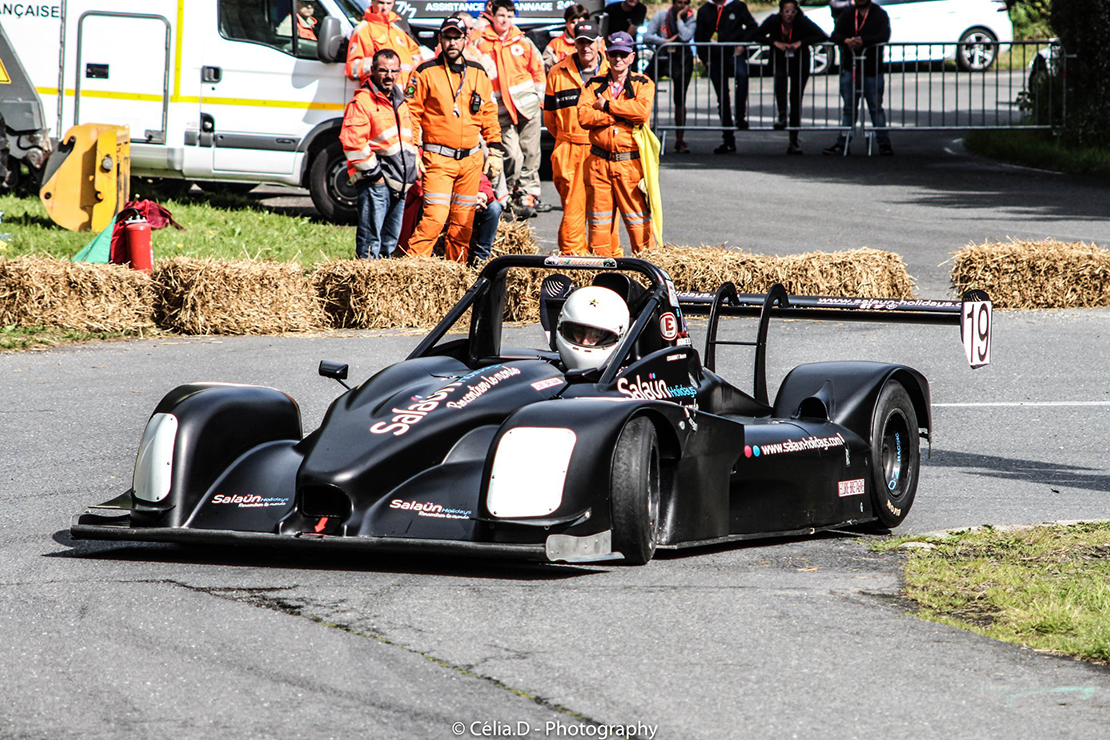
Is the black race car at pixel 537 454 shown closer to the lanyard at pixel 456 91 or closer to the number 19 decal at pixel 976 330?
the number 19 decal at pixel 976 330

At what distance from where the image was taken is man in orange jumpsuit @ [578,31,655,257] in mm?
13281

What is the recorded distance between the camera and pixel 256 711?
4.21 m

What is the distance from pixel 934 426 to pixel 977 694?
5.26m

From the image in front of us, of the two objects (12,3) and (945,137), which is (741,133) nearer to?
(945,137)

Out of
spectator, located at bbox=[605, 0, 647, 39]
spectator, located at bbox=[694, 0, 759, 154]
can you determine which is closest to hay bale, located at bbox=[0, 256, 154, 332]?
spectator, located at bbox=[605, 0, 647, 39]

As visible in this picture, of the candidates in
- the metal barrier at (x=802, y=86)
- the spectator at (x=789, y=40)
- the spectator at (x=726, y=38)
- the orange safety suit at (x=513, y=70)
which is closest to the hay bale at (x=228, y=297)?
the orange safety suit at (x=513, y=70)

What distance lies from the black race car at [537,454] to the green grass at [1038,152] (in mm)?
15655

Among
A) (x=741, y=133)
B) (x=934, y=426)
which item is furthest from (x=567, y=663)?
(x=741, y=133)

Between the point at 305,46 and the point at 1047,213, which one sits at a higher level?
the point at 305,46

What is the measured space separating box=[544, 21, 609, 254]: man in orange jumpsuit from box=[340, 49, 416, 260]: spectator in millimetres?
1346

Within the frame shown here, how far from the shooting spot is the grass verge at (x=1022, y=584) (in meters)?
5.03

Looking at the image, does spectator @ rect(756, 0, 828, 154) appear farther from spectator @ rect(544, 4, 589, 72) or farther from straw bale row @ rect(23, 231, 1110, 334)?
straw bale row @ rect(23, 231, 1110, 334)

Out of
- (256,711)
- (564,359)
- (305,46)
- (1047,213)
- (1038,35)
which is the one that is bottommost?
(256,711)

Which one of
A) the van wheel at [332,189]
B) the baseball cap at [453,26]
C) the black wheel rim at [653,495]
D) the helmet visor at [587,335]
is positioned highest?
the baseball cap at [453,26]
